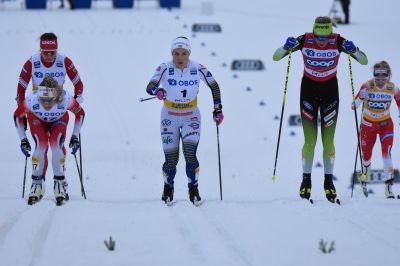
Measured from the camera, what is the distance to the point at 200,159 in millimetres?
17562

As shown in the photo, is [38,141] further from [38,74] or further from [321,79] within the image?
[321,79]

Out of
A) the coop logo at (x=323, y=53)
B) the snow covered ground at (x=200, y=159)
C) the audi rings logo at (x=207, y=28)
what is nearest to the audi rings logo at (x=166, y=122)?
the snow covered ground at (x=200, y=159)

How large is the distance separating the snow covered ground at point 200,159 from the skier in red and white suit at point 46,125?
42 centimetres

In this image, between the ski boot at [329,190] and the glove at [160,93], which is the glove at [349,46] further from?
the glove at [160,93]

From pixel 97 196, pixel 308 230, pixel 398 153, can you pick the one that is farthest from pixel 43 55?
pixel 398 153

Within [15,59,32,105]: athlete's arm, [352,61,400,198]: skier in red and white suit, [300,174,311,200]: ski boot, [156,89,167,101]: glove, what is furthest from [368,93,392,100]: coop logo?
[15,59,32,105]: athlete's arm

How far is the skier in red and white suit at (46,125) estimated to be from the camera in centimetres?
1056

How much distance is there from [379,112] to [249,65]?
12.5 m

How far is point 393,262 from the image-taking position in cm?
750

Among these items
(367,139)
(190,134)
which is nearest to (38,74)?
(190,134)

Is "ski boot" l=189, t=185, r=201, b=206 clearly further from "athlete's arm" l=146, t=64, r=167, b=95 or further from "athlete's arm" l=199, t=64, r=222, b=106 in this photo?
"athlete's arm" l=146, t=64, r=167, b=95

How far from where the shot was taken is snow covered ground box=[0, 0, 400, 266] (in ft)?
26.3

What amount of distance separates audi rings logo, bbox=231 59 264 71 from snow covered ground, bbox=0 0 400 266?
241mm

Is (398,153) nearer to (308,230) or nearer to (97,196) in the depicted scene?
(97,196)
